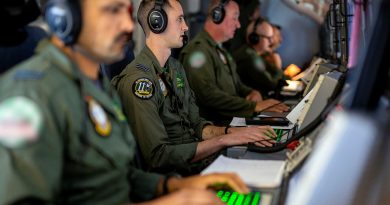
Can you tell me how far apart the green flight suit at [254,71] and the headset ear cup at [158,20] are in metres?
2.22

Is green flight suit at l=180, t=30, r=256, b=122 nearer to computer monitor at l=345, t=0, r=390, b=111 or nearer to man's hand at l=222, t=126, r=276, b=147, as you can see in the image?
man's hand at l=222, t=126, r=276, b=147

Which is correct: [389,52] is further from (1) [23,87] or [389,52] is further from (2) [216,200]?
(1) [23,87]

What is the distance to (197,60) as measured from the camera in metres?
2.88

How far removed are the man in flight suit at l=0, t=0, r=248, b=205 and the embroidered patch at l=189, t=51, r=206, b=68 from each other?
168cm

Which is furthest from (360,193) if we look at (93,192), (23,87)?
(23,87)

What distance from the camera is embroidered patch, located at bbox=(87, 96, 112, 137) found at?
1.03 m

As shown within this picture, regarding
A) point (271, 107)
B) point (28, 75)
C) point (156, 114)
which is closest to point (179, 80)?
point (156, 114)

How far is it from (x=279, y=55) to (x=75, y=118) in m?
4.02

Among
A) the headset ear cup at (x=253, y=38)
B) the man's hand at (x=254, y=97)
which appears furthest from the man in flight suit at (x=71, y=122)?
the headset ear cup at (x=253, y=38)

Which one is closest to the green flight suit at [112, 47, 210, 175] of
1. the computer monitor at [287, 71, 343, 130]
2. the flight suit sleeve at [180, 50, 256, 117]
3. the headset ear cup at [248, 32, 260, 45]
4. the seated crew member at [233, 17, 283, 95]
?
the computer monitor at [287, 71, 343, 130]

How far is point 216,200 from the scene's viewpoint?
1.10 meters

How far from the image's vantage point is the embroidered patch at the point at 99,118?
3.38 feet

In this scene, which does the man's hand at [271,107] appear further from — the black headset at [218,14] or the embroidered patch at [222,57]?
the black headset at [218,14]

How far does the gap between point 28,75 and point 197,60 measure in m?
1.98
